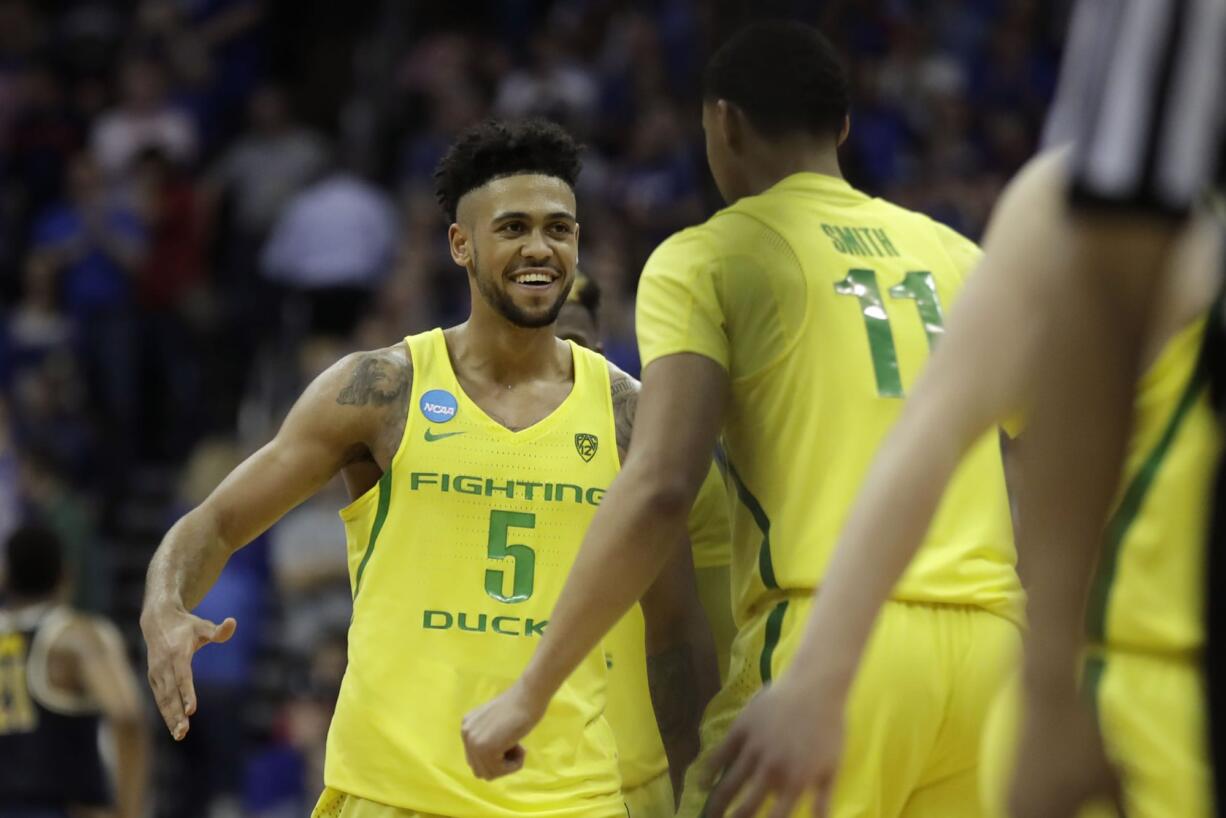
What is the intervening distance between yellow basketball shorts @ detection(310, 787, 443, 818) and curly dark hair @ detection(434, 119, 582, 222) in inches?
68.4

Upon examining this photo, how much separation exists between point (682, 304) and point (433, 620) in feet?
4.84

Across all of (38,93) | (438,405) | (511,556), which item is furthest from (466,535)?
(38,93)

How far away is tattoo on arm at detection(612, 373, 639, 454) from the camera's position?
5.41 meters

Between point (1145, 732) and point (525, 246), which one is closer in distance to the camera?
→ point (1145, 732)

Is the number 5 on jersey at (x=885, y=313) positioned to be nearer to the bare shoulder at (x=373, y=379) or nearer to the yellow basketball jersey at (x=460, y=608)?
the yellow basketball jersey at (x=460, y=608)

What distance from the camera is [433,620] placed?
5.13 meters

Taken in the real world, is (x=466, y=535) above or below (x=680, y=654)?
above

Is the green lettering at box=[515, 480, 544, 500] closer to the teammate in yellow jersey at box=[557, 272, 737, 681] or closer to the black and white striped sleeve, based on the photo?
the teammate in yellow jersey at box=[557, 272, 737, 681]

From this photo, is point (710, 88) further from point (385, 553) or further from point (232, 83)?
point (232, 83)

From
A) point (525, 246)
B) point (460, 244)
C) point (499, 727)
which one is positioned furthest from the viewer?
point (460, 244)

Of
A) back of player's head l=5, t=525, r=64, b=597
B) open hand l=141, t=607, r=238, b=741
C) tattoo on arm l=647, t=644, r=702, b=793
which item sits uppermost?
open hand l=141, t=607, r=238, b=741

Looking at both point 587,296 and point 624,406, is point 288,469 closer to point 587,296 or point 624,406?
point 624,406

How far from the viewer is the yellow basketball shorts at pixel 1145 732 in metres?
2.21

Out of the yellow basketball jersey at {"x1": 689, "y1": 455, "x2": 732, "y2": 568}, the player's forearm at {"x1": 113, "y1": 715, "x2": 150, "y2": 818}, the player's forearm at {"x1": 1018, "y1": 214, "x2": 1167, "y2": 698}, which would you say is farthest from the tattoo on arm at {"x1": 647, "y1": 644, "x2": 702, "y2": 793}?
the player's forearm at {"x1": 113, "y1": 715, "x2": 150, "y2": 818}
